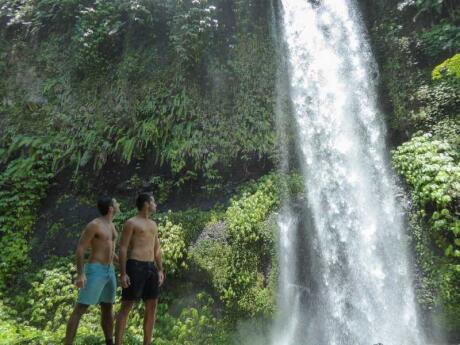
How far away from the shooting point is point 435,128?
26.2ft

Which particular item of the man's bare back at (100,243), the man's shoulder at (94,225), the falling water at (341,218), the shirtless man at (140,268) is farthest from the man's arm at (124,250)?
the falling water at (341,218)

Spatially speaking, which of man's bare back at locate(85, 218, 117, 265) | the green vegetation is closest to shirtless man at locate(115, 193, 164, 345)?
man's bare back at locate(85, 218, 117, 265)

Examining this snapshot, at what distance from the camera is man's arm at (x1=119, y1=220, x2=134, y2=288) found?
4.27 m

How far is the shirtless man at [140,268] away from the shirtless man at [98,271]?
0.21 metres

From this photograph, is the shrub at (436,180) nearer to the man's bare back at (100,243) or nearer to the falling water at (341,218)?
the falling water at (341,218)

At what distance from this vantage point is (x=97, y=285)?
14.2 ft

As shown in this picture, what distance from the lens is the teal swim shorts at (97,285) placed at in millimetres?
4258

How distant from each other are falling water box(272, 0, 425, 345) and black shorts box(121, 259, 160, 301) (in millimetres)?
3081

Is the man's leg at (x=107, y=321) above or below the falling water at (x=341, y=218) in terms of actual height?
below

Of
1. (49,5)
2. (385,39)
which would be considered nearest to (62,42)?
(49,5)

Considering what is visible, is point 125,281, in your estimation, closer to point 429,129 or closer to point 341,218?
point 341,218

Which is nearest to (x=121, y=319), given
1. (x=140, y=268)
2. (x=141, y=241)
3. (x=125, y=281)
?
(x=125, y=281)

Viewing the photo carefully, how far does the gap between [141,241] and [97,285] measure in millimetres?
684

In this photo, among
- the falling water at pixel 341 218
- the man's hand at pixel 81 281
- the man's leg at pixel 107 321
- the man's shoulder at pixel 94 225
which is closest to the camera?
the man's hand at pixel 81 281
